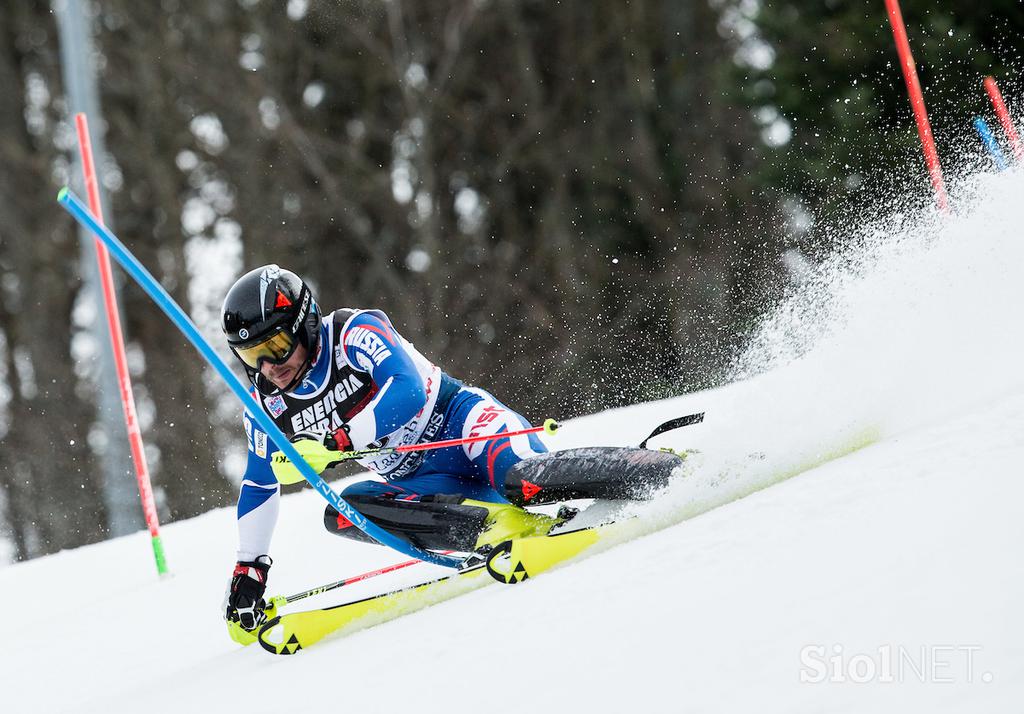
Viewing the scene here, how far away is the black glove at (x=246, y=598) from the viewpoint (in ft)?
15.5

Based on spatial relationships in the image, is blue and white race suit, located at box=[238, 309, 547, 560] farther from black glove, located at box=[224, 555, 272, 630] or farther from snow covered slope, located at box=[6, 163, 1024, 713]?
snow covered slope, located at box=[6, 163, 1024, 713]

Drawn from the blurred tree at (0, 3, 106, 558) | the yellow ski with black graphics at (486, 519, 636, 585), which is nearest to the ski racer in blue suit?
the yellow ski with black graphics at (486, 519, 636, 585)

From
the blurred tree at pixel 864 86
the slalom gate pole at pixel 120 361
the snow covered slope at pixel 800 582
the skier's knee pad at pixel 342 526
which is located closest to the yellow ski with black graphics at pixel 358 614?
the snow covered slope at pixel 800 582

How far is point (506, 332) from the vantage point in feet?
64.0

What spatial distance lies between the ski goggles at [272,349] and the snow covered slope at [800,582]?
3.41ft

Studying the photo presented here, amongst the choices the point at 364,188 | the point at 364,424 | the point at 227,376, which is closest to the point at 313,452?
the point at 364,424

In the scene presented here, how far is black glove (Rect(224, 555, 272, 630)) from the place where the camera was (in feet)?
15.5

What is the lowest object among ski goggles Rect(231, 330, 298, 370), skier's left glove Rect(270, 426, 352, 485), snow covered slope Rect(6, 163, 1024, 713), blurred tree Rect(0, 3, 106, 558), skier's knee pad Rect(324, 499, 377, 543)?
snow covered slope Rect(6, 163, 1024, 713)

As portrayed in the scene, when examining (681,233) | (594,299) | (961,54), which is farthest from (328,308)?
(961,54)

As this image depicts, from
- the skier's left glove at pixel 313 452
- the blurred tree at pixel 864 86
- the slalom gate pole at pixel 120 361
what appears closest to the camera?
the skier's left glove at pixel 313 452

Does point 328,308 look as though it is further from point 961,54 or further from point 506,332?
point 961,54

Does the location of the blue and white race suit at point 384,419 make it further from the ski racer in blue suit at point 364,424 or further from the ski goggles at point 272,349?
the ski goggles at point 272,349

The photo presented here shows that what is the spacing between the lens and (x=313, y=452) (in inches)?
170

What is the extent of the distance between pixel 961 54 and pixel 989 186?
6.50m
